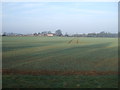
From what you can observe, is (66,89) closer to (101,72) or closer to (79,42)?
(101,72)

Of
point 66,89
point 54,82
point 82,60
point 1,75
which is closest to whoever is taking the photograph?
point 66,89

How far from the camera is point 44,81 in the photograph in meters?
5.05

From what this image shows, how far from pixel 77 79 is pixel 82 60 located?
2.66 metres

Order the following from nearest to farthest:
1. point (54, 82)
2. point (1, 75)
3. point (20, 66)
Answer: point (54, 82)
point (1, 75)
point (20, 66)

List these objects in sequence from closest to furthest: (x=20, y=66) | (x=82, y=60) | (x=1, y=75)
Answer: (x=1, y=75) < (x=20, y=66) < (x=82, y=60)

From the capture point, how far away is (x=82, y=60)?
7.75 metres

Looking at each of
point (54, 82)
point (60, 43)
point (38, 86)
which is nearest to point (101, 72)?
point (54, 82)

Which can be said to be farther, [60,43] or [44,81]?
[60,43]

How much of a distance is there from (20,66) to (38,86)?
7.45 ft

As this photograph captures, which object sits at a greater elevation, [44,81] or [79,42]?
[79,42]

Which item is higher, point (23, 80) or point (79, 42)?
point (79, 42)

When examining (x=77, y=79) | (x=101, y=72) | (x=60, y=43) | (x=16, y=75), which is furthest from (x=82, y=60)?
(x=60, y=43)

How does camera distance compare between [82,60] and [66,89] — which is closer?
[66,89]

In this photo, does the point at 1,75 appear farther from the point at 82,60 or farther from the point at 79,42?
the point at 79,42
